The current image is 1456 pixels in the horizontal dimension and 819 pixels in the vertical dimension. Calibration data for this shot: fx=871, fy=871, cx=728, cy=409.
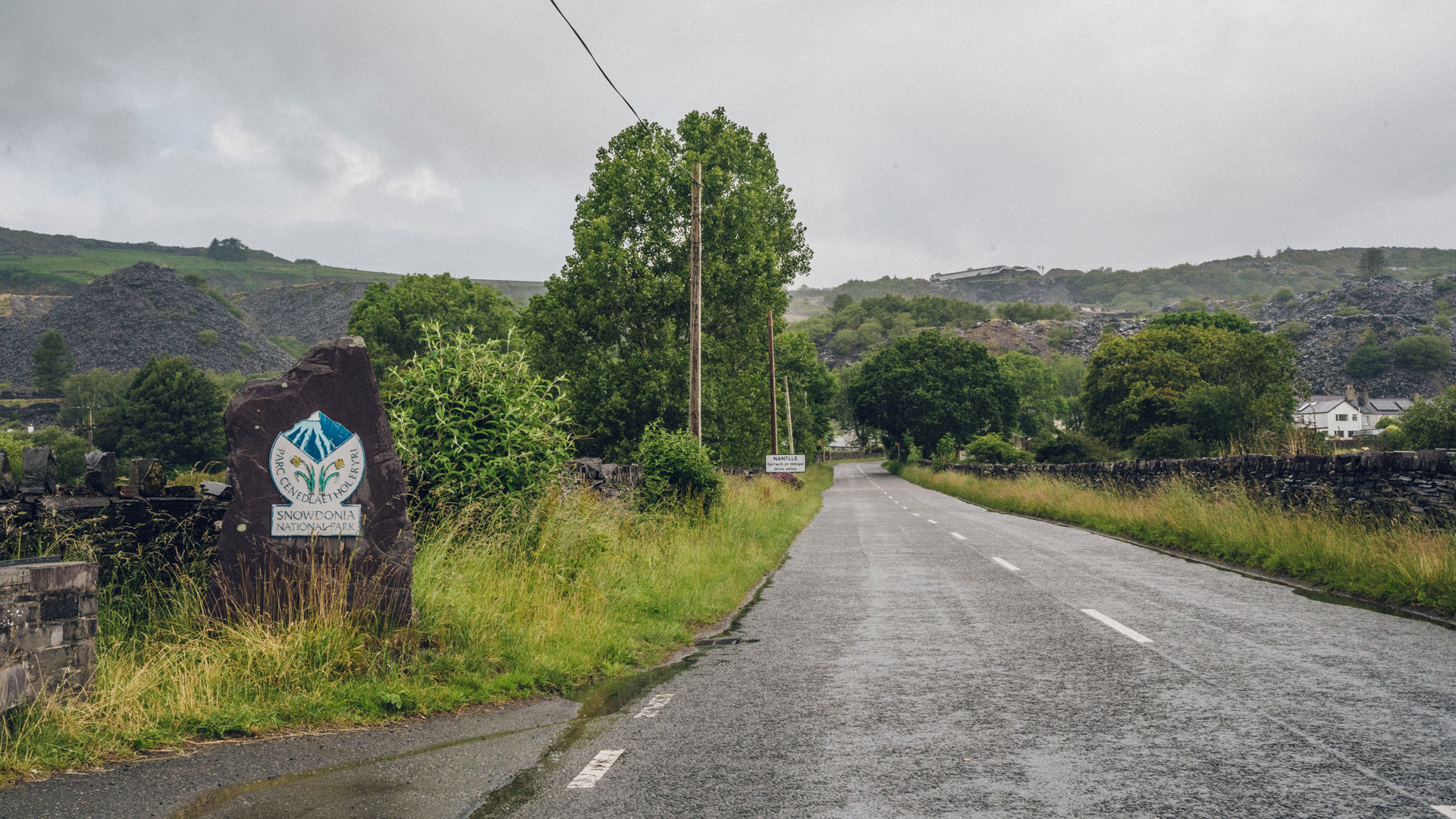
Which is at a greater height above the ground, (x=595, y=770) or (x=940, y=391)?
(x=940, y=391)

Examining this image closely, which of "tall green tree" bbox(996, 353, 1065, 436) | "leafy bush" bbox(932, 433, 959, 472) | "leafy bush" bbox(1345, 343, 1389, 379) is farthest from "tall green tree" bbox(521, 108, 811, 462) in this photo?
"leafy bush" bbox(1345, 343, 1389, 379)

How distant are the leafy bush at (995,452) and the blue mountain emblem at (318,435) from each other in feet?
191

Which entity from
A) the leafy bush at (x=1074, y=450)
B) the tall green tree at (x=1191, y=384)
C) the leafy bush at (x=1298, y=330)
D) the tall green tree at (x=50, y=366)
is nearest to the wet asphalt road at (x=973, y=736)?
the leafy bush at (x=1074, y=450)

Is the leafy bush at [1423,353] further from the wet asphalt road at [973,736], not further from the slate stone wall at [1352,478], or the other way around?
the wet asphalt road at [973,736]

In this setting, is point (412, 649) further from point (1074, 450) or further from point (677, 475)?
point (1074, 450)

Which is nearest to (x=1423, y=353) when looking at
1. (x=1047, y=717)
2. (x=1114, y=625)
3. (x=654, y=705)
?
(x=1114, y=625)

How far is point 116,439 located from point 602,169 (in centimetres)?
5566

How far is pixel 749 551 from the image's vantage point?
15.5 m

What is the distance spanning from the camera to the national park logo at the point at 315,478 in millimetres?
6566

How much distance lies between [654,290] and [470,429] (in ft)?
75.8

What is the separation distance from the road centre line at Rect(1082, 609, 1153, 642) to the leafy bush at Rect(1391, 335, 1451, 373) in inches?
7491

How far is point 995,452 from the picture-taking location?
62500 millimetres

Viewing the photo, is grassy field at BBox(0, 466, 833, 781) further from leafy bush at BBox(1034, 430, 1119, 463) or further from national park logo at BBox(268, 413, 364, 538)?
leafy bush at BBox(1034, 430, 1119, 463)

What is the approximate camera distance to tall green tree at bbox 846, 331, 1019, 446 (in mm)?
82812
